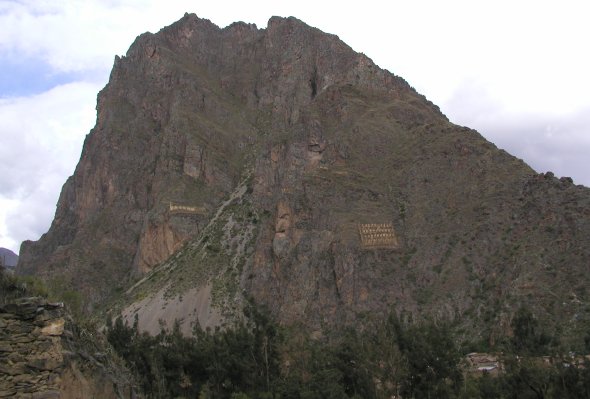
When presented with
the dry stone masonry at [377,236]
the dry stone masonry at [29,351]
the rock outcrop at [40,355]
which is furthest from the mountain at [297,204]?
the dry stone masonry at [29,351]

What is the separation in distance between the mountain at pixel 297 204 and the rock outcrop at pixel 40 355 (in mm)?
31542

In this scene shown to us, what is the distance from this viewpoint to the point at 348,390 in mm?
44625

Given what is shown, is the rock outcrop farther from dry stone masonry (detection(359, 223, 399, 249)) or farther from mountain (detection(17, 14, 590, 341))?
dry stone masonry (detection(359, 223, 399, 249))

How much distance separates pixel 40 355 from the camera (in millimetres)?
14391

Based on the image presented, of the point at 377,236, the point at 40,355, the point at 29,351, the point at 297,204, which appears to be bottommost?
the point at 40,355

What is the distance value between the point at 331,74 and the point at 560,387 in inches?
4961

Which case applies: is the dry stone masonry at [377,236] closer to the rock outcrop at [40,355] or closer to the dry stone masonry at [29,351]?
the rock outcrop at [40,355]

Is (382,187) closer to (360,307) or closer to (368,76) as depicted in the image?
(360,307)

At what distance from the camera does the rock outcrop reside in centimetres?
1400

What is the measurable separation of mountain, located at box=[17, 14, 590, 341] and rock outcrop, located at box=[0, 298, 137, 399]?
31.5 meters

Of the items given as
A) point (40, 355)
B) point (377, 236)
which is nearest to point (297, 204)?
point (377, 236)

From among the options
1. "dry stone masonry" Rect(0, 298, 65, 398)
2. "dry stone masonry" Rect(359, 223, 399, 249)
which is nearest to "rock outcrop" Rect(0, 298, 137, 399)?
"dry stone masonry" Rect(0, 298, 65, 398)

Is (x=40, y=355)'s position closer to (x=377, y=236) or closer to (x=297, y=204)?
(x=377, y=236)

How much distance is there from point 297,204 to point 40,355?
90235 millimetres
